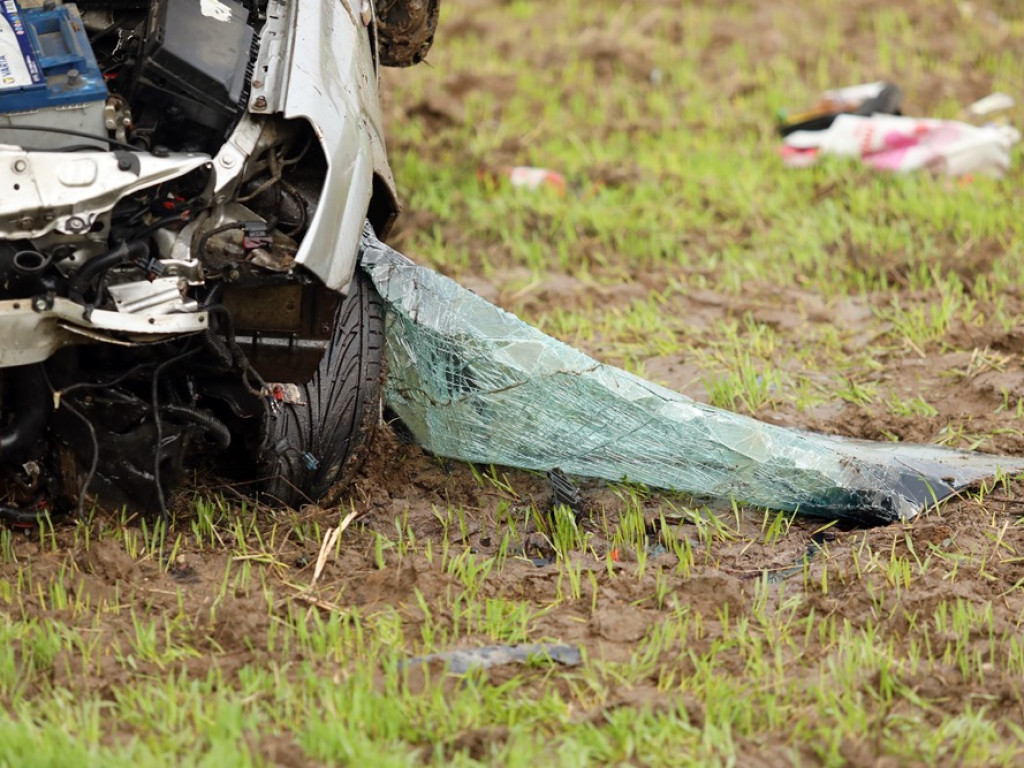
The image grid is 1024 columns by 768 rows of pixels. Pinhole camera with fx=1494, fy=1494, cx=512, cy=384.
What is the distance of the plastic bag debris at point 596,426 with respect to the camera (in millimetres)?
4098

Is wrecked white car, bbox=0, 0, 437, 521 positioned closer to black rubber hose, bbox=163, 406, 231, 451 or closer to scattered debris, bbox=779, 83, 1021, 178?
black rubber hose, bbox=163, 406, 231, 451

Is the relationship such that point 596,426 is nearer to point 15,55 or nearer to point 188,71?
point 188,71

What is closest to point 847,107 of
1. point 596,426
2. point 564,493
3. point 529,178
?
point 529,178

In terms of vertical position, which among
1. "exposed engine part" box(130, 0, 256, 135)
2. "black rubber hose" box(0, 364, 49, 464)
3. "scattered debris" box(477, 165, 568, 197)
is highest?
"exposed engine part" box(130, 0, 256, 135)

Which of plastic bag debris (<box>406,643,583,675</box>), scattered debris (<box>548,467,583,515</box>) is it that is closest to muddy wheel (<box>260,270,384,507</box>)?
scattered debris (<box>548,467,583,515</box>)

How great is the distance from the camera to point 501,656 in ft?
11.1

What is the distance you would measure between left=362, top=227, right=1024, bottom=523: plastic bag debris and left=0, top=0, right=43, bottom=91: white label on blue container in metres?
1.12

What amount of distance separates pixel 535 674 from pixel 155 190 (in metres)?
1.39

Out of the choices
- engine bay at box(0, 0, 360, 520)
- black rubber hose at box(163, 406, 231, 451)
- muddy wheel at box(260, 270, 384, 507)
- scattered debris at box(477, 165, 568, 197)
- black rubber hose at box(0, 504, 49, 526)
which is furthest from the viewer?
scattered debris at box(477, 165, 568, 197)

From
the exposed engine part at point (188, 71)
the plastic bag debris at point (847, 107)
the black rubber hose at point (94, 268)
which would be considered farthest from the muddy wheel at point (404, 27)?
the plastic bag debris at point (847, 107)

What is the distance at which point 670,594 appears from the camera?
145 inches

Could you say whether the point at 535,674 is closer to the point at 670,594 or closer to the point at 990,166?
the point at 670,594

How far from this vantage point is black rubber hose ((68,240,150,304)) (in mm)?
3322

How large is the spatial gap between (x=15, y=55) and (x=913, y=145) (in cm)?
477
